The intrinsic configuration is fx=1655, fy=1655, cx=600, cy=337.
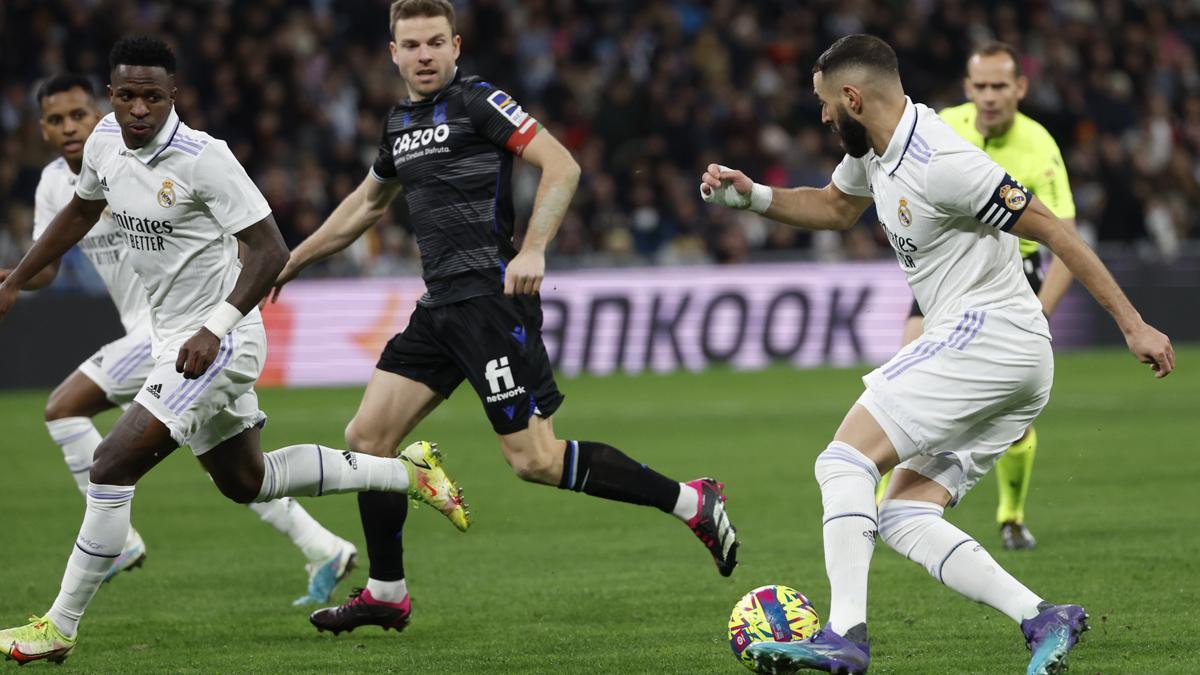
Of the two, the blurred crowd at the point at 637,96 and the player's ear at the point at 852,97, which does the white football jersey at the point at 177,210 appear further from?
the blurred crowd at the point at 637,96

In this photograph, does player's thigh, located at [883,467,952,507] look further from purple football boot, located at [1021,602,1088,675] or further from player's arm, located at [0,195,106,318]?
player's arm, located at [0,195,106,318]

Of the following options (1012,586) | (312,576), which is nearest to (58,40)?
(312,576)

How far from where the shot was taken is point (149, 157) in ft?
20.4

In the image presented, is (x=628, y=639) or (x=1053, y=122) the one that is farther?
(x=1053, y=122)

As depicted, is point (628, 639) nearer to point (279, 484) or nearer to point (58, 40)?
point (279, 484)

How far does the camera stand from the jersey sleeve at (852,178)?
5957mm

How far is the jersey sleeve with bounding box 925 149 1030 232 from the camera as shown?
531 centimetres

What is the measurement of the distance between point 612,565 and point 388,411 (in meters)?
1.97

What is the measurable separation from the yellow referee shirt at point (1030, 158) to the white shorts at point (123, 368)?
4.30m

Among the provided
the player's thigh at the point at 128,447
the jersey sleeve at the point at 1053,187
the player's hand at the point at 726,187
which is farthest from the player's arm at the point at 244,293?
the jersey sleeve at the point at 1053,187

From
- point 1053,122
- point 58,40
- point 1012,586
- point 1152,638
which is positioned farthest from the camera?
point 1053,122

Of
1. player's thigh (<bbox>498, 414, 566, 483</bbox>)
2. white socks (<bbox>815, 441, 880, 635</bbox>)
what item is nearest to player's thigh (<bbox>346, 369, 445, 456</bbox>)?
player's thigh (<bbox>498, 414, 566, 483</bbox>)

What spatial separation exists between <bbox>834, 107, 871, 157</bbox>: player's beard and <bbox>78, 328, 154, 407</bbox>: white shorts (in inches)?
153

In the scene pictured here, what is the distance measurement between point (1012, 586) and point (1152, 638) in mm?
1088
